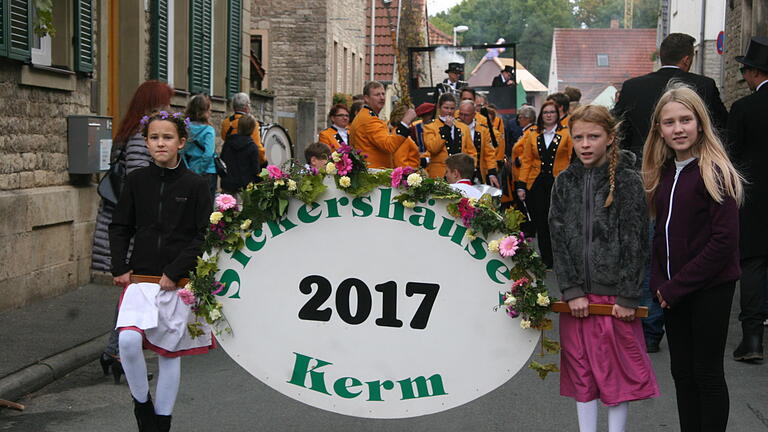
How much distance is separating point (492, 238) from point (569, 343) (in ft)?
1.91

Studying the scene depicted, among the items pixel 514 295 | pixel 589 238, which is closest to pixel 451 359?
pixel 514 295

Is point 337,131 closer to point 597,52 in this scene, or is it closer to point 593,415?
point 593,415

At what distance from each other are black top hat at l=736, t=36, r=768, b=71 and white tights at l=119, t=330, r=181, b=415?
4.86m

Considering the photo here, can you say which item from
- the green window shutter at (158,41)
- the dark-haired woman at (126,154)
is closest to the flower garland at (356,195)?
the dark-haired woman at (126,154)

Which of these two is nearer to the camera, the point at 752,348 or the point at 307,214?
the point at 307,214

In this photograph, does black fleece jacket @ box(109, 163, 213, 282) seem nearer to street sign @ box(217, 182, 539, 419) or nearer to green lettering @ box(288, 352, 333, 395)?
street sign @ box(217, 182, 539, 419)

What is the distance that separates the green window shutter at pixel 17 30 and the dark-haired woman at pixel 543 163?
530cm

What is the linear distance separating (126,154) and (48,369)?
1515mm

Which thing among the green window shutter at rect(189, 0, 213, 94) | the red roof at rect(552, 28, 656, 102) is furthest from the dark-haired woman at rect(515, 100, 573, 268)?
the red roof at rect(552, 28, 656, 102)

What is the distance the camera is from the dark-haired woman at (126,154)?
753cm

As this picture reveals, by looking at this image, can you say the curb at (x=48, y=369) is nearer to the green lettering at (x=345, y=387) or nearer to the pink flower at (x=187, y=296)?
the pink flower at (x=187, y=296)

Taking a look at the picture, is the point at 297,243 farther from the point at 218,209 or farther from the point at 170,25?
the point at 170,25

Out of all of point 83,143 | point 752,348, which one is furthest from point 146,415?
point 83,143

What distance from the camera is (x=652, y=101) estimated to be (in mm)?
8695
